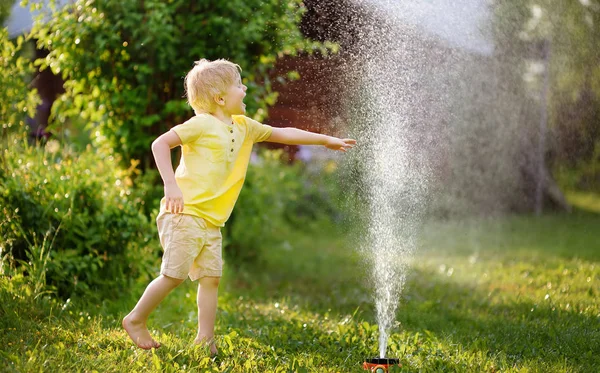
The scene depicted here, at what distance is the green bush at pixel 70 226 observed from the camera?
4.06 metres

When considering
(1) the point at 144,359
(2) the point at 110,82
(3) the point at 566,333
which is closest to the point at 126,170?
(2) the point at 110,82

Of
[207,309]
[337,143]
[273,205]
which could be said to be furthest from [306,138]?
[273,205]

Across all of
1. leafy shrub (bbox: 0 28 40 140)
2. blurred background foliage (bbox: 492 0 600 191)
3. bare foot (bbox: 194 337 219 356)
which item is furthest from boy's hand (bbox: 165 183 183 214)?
blurred background foliage (bbox: 492 0 600 191)

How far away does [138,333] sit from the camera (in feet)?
10.3

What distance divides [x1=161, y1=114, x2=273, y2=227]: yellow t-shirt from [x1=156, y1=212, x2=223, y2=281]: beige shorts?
49mm

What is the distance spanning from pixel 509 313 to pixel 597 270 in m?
1.67

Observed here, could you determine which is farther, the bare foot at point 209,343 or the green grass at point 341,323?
the bare foot at point 209,343

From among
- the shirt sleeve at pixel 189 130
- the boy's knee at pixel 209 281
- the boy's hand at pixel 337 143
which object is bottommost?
the boy's knee at pixel 209 281

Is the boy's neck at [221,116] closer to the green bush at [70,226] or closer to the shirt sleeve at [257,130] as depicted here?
the shirt sleeve at [257,130]

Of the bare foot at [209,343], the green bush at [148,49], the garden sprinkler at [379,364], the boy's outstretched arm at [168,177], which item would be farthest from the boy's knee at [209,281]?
the green bush at [148,49]

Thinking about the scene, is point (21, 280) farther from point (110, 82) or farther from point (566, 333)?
point (566, 333)

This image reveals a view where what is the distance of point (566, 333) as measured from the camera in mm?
3592

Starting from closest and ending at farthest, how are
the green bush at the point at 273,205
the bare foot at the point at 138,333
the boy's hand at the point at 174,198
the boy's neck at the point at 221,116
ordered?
the boy's hand at the point at 174,198 → the bare foot at the point at 138,333 → the boy's neck at the point at 221,116 → the green bush at the point at 273,205

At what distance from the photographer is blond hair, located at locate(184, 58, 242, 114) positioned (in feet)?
10.8
